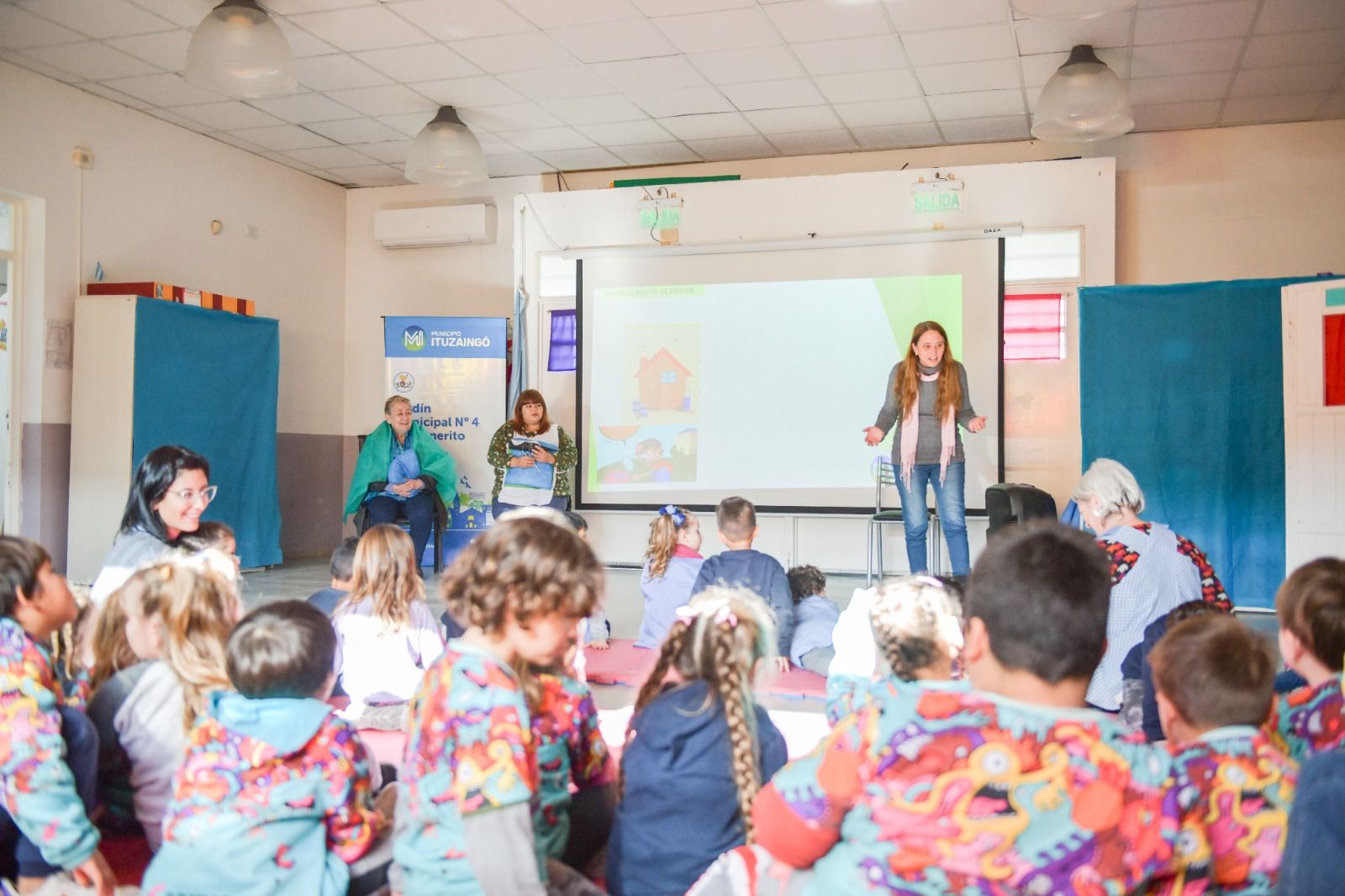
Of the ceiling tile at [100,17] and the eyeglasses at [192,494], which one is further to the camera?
the ceiling tile at [100,17]

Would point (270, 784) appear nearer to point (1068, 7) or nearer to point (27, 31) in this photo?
point (1068, 7)

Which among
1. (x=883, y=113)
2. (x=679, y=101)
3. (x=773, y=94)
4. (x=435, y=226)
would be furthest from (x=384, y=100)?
(x=883, y=113)

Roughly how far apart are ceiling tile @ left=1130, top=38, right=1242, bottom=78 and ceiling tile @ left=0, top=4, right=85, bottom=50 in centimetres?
537

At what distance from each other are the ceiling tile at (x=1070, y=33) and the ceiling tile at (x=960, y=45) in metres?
0.07

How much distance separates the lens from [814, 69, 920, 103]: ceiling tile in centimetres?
563

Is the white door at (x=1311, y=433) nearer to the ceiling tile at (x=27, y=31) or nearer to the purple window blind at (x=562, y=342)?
the purple window blind at (x=562, y=342)

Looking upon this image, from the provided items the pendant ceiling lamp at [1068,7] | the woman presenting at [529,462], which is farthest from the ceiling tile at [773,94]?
the woman presenting at [529,462]

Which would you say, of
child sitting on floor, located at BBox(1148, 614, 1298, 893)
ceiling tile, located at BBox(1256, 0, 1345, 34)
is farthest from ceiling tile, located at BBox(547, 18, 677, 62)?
child sitting on floor, located at BBox(1148, 614, 1298, 893)

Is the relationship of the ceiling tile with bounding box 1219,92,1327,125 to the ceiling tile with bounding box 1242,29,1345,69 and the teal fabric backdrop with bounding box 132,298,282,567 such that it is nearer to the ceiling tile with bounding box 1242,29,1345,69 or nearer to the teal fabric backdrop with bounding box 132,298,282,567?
the ceiling tile with bounding box 1242,29,1345,69

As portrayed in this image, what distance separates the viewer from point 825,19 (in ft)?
16.1

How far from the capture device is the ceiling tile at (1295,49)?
5039mm

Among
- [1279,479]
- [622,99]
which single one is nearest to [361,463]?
[622,99]

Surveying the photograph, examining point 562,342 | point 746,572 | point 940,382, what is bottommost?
point 746,572

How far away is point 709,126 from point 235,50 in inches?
119
